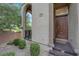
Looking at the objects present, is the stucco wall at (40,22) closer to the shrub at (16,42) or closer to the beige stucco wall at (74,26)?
the shrub at (16,42)

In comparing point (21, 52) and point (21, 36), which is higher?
point (21, 36)

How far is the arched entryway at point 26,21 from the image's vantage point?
2553mm

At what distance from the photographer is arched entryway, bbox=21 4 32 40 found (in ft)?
8.38

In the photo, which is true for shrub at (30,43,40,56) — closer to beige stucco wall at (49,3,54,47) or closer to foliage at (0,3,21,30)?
beige stucco wall at (49,3,54,47)

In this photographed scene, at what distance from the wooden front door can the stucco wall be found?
17 centimetres

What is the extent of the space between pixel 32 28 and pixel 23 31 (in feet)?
0.53

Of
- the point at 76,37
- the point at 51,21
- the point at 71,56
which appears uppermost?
the point at 51,21

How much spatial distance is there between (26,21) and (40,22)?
0.24 meters

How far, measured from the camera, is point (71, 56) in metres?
2.48

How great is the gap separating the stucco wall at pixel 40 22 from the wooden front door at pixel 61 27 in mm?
171

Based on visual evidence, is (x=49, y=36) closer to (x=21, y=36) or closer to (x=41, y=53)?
(x=41, y=53)

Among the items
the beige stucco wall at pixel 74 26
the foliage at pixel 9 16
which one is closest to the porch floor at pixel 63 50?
the beige stucco wall at pixel 74 26

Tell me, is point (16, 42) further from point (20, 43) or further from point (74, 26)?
point (74, 26)

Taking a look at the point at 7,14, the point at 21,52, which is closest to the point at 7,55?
the point at 21,52
